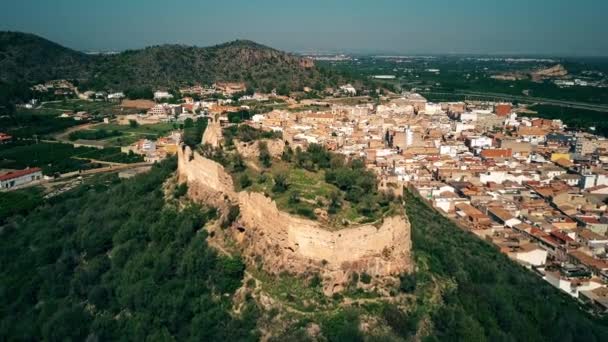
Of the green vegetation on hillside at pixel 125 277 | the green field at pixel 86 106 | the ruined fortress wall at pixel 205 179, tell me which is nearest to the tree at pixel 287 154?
the ruined fortress wall at pixel 205 179

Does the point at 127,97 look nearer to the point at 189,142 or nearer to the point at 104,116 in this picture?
the point at 104,116

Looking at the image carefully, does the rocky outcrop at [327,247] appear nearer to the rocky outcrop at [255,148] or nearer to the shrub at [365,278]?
the shrub at [365,278]

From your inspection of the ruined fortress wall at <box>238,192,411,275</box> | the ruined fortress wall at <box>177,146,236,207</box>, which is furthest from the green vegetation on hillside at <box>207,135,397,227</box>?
the ruined fortress wall at <box>238,192,411,275</box>

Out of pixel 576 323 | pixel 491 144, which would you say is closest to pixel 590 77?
pixel 491 144

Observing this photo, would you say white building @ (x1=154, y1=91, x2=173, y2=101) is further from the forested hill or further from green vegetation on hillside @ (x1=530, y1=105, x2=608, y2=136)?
green vegetation on hillside @ (x1=530, y1=105, x2=608, y2=136)

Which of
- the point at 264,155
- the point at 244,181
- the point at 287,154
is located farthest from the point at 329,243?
the point at 287,154

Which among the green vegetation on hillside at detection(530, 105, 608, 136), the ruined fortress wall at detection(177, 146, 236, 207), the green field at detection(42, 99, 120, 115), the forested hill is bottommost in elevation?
the green vegetation on hillside at detection(530, 105, 608, 136)
